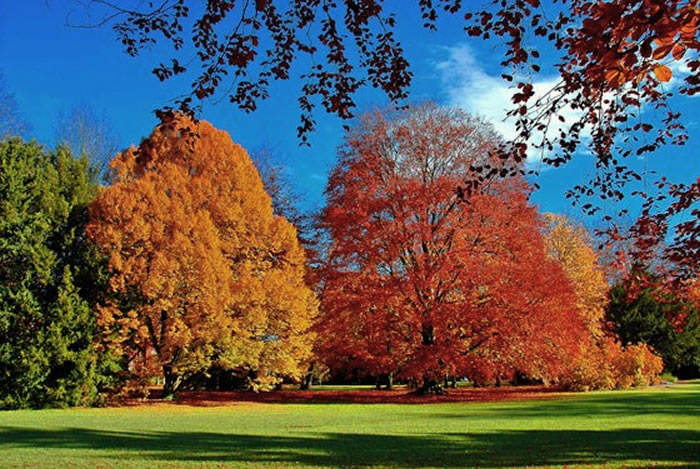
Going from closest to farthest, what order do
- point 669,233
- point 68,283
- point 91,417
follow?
point 669,233, point 91,417, point 68,283

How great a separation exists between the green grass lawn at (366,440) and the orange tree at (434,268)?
5.75m

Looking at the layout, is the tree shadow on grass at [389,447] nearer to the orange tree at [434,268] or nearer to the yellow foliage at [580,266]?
the orange tree at [434,268]

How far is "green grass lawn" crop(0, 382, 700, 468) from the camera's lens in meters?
8.48

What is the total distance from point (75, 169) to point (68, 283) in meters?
5.52

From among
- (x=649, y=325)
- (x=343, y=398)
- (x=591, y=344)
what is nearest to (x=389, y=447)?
(x=343, y=398)

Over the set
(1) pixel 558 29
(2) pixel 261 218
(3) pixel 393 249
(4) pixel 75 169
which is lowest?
(1) pixel 558 29

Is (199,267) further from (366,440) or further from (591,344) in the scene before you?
(591,344)

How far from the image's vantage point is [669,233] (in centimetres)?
914

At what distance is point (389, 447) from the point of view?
9.88m

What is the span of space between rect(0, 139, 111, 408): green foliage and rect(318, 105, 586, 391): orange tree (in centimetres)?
984

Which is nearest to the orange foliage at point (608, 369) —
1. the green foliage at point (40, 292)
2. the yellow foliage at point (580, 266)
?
the yellow foliage at point (580, 266)

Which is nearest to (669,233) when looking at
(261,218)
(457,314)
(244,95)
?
(244,95)

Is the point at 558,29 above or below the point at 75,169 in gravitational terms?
below

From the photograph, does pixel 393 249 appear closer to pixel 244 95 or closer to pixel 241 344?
pixel 241 344
